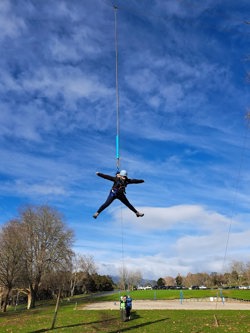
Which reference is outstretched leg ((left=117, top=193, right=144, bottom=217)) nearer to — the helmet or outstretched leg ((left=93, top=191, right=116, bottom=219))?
outstretched leg ((left=93, top=191, right=116, bottom=219))

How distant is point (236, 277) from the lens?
146 m

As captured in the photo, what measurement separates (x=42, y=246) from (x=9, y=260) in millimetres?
5397

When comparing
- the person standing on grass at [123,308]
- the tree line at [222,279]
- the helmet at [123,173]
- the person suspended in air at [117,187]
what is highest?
the tree line at [222,279]

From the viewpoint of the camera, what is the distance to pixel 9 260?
→ 133ft

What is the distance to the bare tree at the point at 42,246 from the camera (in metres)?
43.6

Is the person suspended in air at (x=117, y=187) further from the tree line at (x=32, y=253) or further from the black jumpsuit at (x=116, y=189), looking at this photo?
the tree line at (x=32, y=253)

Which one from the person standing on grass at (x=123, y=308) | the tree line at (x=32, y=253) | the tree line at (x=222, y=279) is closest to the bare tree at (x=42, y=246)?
the tree line at (x=32, y=253)

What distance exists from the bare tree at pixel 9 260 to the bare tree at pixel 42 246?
4.68 ft

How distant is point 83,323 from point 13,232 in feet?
76.4

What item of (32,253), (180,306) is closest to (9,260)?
(32,253)

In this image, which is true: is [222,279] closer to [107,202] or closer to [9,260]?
[9,260]

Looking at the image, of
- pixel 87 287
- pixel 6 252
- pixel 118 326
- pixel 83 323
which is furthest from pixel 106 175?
pixel 87 287

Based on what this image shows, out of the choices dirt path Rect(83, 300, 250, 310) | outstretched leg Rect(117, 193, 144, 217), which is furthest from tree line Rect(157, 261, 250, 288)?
outstretched leg Rect(117, 193, 144, 217)

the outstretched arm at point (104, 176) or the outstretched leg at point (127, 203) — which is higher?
the outstretched arm at point (104, 176)
